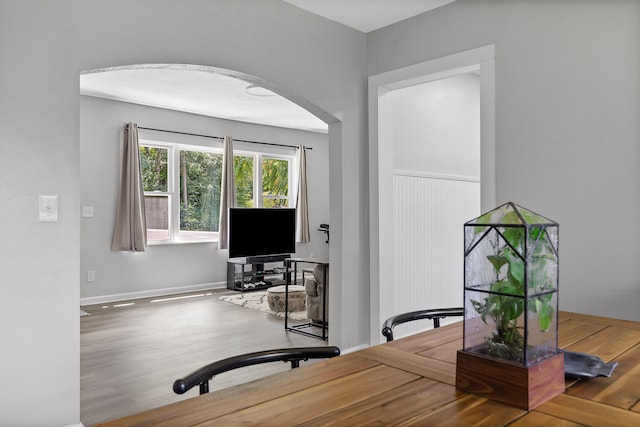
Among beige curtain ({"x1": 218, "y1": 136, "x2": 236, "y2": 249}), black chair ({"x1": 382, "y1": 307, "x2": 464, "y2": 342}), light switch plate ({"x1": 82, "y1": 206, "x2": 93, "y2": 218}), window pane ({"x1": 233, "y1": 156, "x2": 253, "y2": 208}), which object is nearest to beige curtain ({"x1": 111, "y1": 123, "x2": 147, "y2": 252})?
light switch plate ({"x1": 82, "y1": 206, "x2": 93, "y2": 218})

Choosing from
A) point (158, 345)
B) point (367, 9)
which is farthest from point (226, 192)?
point (367, 9)

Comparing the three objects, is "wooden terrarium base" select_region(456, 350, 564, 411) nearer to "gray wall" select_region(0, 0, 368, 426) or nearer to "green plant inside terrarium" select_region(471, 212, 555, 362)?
"green plant inside terrarium" select_region(471, 212, 555, 362)

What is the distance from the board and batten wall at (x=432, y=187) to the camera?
394 cm

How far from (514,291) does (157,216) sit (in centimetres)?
651

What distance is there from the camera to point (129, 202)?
625 centimetres

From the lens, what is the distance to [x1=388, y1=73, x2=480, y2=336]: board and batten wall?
3.94 metres

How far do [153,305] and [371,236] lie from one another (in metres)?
3.54

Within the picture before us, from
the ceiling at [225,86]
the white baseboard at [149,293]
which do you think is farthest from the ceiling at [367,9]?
the white baseboard at [149,293]

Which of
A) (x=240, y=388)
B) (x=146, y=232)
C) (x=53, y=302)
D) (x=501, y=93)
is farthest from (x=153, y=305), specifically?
(x=240, y=388)

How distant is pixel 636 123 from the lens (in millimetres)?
2447

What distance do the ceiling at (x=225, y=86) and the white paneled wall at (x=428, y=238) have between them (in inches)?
49.3

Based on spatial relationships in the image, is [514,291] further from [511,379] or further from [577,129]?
[577,129]

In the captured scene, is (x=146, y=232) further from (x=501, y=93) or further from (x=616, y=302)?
(x=616, y=302)

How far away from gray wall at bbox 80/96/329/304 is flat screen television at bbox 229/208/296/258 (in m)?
0.52
